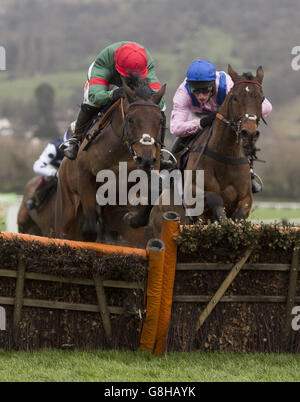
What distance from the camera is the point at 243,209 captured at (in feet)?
21.8

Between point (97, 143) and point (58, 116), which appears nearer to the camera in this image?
point (97, 143)

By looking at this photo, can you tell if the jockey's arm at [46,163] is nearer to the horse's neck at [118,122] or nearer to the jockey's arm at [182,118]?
the jockey's arm at [182,118]

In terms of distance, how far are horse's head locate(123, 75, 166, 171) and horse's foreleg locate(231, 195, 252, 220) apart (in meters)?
1.56

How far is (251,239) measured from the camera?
486 centimetres

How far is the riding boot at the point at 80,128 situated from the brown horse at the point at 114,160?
0.61 feet

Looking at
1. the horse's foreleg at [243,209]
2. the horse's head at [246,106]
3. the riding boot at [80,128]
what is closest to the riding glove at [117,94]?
the riding boot at [80,128]

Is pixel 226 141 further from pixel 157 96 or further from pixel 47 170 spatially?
pixel 47 170

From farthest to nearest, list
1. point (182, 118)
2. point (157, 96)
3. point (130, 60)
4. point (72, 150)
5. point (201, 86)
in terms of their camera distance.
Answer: point (182, 118) < point (201, 86) < point (72, 150) < point (130, 60) < point (157, 96)

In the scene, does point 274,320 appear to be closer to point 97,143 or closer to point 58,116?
point 97,143

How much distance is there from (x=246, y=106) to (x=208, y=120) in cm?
83

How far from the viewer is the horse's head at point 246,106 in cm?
613

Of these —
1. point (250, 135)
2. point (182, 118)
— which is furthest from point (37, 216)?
point (250, 135)

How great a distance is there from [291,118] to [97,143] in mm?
66857
